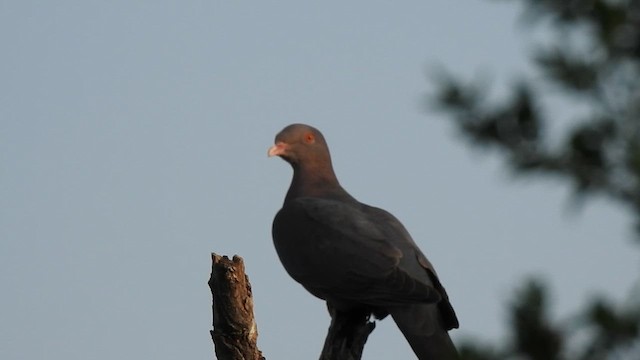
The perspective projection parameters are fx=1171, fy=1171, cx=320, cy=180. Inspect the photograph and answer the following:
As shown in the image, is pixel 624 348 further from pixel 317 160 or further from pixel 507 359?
pixel 317 160

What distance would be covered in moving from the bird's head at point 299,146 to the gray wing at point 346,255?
482 millimetres

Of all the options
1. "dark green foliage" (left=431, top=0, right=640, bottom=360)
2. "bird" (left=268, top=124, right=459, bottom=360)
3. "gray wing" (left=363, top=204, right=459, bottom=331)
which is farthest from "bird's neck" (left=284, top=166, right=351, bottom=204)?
"dark green foliage" (left=431, top=0, right=640, bottom=360)

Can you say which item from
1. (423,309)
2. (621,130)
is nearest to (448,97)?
(621,130)

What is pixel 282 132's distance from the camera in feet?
27.3

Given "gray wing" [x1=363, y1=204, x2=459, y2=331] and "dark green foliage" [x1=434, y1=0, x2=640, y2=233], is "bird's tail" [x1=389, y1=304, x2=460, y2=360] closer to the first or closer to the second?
"gray wing" [x1=363, y1=204, x2=459, y2=331]

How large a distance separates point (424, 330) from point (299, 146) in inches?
81.7

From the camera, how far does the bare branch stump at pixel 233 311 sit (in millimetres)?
6227

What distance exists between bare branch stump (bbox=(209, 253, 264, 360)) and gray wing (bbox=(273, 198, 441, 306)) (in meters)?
0.94

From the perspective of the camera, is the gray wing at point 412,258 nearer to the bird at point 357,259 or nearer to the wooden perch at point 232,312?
the bird at point 357,259

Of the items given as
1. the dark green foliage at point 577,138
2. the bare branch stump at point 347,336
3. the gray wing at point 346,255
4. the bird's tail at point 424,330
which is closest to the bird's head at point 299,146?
the gray wing at point 346,255

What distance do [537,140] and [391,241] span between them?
5.13 m

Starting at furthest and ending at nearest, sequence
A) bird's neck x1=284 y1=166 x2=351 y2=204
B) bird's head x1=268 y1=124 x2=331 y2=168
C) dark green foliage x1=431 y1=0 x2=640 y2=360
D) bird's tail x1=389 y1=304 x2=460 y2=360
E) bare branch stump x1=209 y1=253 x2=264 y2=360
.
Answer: bird's head x1=268 y1=124 x2=331 y2=168 → bird's neck x1=284 y1=166 x2=351 y2=204 → bird's tail x1=389 y1=304 x2=460 y2=360 → bare branch stump x1=209 y1=253 x2=264 y2=360 → dark green foliage x1=431 y1=0 x2=640 y2=360

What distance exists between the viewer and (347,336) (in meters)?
6.65

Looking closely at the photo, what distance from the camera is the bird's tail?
21.8 feet
